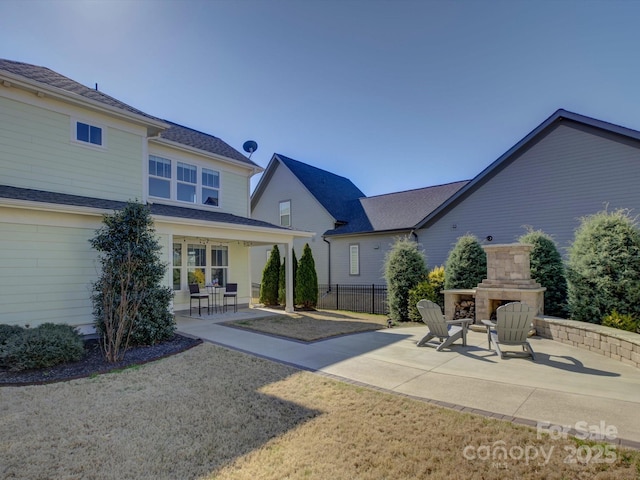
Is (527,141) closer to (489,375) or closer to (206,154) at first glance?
(489,375)

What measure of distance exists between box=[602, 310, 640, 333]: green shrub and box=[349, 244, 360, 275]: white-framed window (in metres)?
11.9

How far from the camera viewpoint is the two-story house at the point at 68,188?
23.7 feet

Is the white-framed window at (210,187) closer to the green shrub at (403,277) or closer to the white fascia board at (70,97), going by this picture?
the white fascia board at (70,97)

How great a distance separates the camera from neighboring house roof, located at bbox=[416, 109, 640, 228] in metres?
10.9

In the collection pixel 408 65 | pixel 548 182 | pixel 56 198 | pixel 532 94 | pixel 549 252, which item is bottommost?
pixel 549 252

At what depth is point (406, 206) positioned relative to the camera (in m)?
18.3

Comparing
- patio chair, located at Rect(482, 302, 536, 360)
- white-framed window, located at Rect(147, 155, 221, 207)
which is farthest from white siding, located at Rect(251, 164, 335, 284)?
patio chair, located at Rect(482, 302, 536, 360)

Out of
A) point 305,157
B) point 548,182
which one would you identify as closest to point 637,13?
point 548,182

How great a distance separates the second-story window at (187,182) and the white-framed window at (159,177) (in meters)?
0.41

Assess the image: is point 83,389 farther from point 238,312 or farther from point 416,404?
point 238,312

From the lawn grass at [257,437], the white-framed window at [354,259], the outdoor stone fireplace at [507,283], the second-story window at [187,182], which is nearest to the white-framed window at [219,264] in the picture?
the second-story window at [187,182]

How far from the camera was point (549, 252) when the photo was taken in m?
9.63

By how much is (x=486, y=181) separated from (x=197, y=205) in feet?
38.2

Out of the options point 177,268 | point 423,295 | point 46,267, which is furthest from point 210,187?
point 423,295
